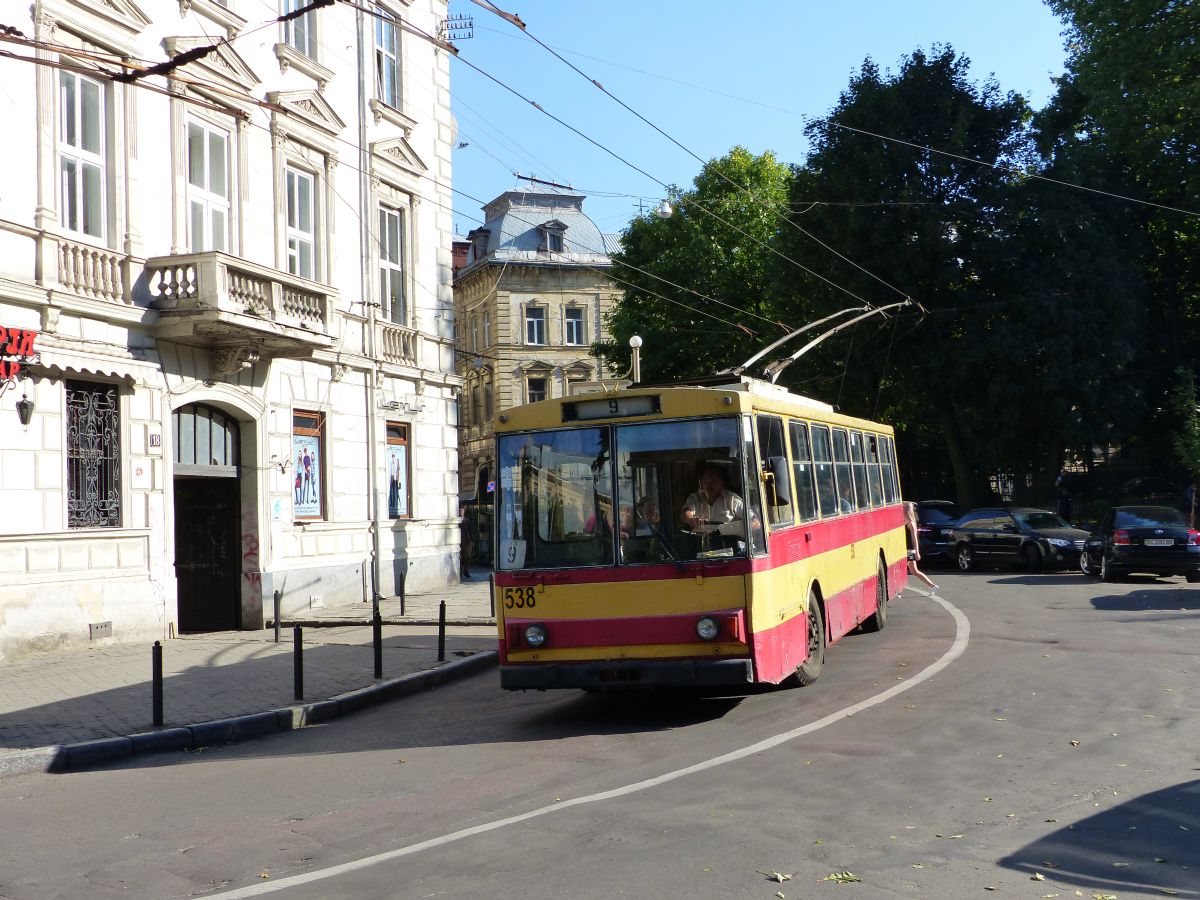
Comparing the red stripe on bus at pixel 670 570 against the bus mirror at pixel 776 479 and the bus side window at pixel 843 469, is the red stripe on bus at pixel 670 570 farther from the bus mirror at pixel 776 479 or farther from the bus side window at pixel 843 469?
the bus side window at pixel 843 469

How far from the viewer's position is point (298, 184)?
22.7m

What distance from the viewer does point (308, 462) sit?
2256 cm

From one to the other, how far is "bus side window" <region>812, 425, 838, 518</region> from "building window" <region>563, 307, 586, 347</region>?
171 feet

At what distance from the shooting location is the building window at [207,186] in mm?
19812

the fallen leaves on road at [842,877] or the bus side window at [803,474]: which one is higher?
the bus side window at [803,474]

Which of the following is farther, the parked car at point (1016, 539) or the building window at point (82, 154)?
the parked car at point (1016, 539)

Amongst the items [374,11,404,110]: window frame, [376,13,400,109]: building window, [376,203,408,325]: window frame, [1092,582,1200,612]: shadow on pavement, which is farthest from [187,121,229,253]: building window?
[1092,582,1200,612]: shadow on pavement

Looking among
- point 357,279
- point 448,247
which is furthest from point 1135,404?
point 357,279

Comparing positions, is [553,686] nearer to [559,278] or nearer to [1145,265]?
[1145,265]

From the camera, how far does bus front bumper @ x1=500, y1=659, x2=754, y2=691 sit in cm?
997

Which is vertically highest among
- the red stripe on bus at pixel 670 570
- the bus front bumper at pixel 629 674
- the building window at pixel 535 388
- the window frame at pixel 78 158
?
the building window at pixel 535 388

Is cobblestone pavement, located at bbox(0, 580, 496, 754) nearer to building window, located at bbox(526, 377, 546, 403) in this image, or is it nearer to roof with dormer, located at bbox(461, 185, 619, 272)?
building window, located at bbox(526, 377, 546, 403)

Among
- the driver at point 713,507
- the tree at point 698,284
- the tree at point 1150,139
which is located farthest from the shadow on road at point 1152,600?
the tree at point 698,284

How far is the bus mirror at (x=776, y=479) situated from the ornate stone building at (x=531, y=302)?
5295 cm
